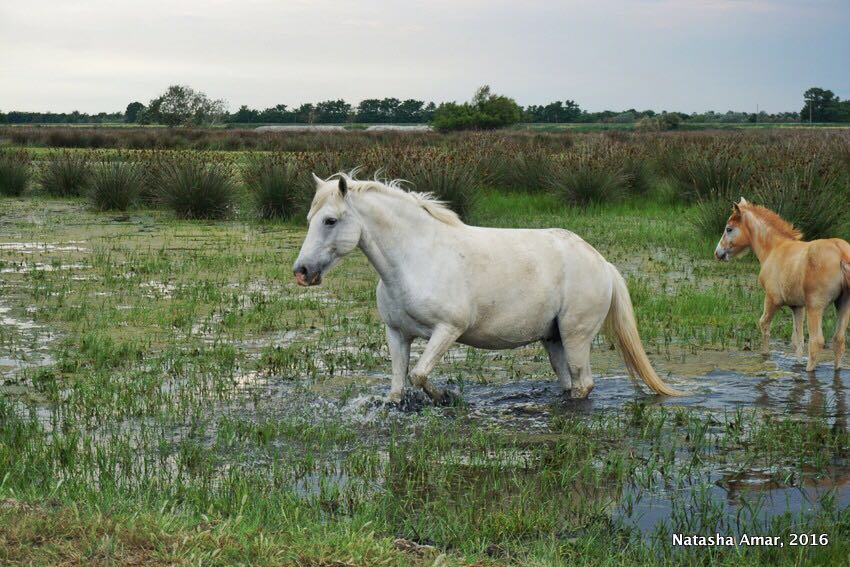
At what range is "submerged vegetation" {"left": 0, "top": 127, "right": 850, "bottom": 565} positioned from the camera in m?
4.57

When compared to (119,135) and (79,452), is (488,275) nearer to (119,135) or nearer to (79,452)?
(79,452)

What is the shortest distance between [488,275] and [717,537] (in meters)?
2.90

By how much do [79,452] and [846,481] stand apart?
175 inches

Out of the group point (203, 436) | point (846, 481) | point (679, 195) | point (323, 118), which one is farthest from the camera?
point (323, 118)

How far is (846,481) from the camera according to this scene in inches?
228

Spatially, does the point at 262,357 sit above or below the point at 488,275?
below

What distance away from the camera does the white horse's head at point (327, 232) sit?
6711 millimetres

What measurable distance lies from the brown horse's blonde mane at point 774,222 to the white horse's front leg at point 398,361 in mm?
4038

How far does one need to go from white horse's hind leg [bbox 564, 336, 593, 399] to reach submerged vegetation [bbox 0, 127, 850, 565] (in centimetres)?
13

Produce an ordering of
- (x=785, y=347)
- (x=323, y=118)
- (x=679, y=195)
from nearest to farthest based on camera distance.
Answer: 1. (x=785, y=347)
2. (x=679, y=195)
3. (x=323, y=118)

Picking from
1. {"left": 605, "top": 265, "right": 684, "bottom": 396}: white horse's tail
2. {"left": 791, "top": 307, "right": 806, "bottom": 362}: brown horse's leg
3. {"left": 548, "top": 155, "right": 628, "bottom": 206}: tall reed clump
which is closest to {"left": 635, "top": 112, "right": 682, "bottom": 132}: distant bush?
{"left": 548, "top": 155, "right": 628, "bottom": 206}: tall reed clump

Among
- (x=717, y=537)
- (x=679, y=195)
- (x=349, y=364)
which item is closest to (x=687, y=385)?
(x=349, y=364)

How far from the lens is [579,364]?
752 cm

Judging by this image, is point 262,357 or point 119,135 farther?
point 119,135
